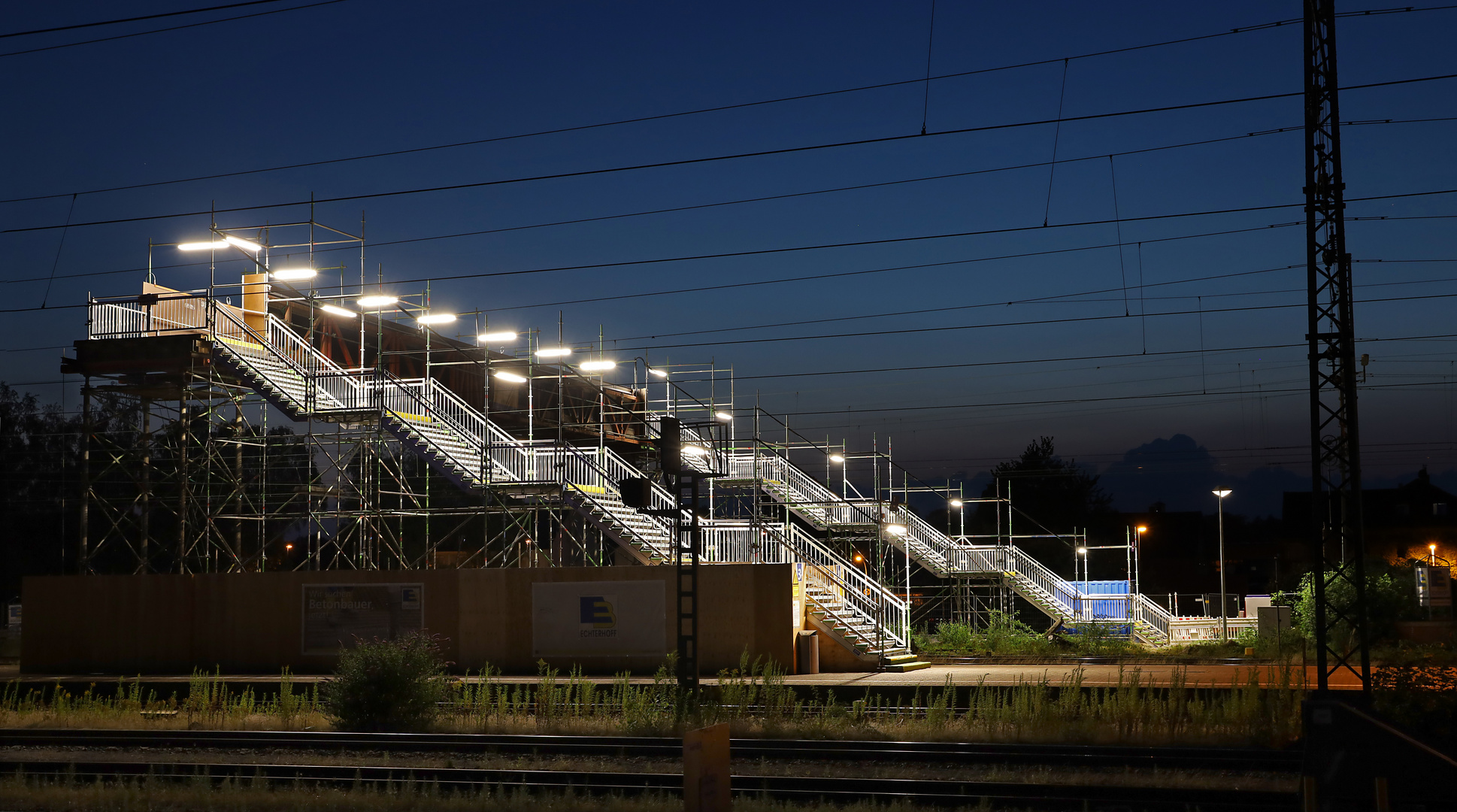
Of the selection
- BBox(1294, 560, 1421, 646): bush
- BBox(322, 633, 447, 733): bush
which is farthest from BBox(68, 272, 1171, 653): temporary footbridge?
BBox(322, 633, 447, 733): bush

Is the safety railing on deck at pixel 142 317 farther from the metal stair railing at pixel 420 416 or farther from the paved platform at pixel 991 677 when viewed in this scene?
the paved platform at pixel 991 677

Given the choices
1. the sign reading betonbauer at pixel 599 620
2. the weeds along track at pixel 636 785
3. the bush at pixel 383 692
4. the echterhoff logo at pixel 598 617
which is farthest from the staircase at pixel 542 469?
the weeds along track at pixel 636 785

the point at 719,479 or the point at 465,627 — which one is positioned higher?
the point at 719,479

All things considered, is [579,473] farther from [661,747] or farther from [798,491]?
[661,747]

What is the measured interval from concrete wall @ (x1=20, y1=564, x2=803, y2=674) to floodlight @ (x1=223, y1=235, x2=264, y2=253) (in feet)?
26.2

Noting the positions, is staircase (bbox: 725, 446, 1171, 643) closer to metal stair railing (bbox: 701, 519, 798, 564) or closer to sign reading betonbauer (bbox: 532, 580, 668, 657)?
metal stair railing (bbox: 701, 519, 798, 564)

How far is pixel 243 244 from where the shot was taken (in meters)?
30.0

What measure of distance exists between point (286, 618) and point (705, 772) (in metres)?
19.6

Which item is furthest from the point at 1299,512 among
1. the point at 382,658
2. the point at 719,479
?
the point at 382,658

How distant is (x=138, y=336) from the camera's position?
30312 mm

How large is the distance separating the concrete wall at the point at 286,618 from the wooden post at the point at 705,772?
13.9 metres

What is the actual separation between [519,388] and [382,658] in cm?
2773

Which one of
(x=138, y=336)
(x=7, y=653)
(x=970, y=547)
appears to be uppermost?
(x=138, y=336)

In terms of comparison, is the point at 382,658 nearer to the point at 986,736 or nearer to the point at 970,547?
the point at 986,736
